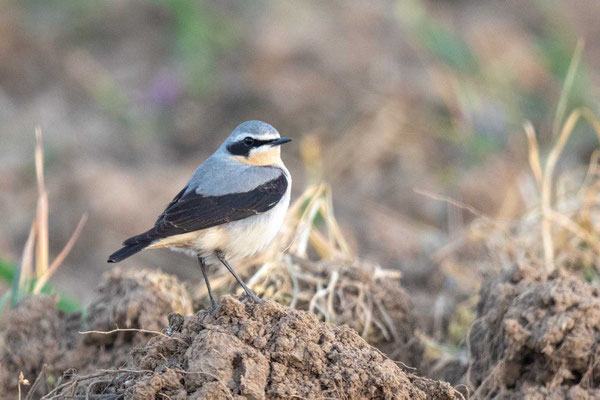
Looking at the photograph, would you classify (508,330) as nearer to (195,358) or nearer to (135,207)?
(195,358)

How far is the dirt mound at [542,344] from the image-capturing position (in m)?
4.07

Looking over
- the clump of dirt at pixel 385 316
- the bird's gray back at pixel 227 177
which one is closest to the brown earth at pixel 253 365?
the bird's gray back at pixel 227 177

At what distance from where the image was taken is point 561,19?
33.8ft

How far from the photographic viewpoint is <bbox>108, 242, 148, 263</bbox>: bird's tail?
4.43 meters

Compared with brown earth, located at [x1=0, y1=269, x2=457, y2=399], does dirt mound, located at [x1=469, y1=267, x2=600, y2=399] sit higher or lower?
lower

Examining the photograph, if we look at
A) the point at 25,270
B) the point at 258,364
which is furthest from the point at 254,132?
the point at 258,364

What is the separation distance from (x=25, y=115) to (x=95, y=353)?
274 inches

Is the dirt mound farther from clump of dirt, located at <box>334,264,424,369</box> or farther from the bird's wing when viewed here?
the bird's wing

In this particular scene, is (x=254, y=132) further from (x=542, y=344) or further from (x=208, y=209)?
(x=542, y=344)

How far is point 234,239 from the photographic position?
191 inches

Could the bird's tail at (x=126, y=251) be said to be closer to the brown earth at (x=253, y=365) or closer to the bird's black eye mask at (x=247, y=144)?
the brown earth at (x=253, y=365)

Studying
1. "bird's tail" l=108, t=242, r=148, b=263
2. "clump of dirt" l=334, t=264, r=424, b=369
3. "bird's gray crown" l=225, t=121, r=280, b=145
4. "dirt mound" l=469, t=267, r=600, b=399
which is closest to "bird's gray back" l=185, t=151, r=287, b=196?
"bird's gray crown" l=225, t=121, r=280, b=145

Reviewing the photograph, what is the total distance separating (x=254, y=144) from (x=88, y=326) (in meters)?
1.52

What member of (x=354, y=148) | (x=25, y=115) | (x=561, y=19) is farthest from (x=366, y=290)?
(x=25, y=115)
